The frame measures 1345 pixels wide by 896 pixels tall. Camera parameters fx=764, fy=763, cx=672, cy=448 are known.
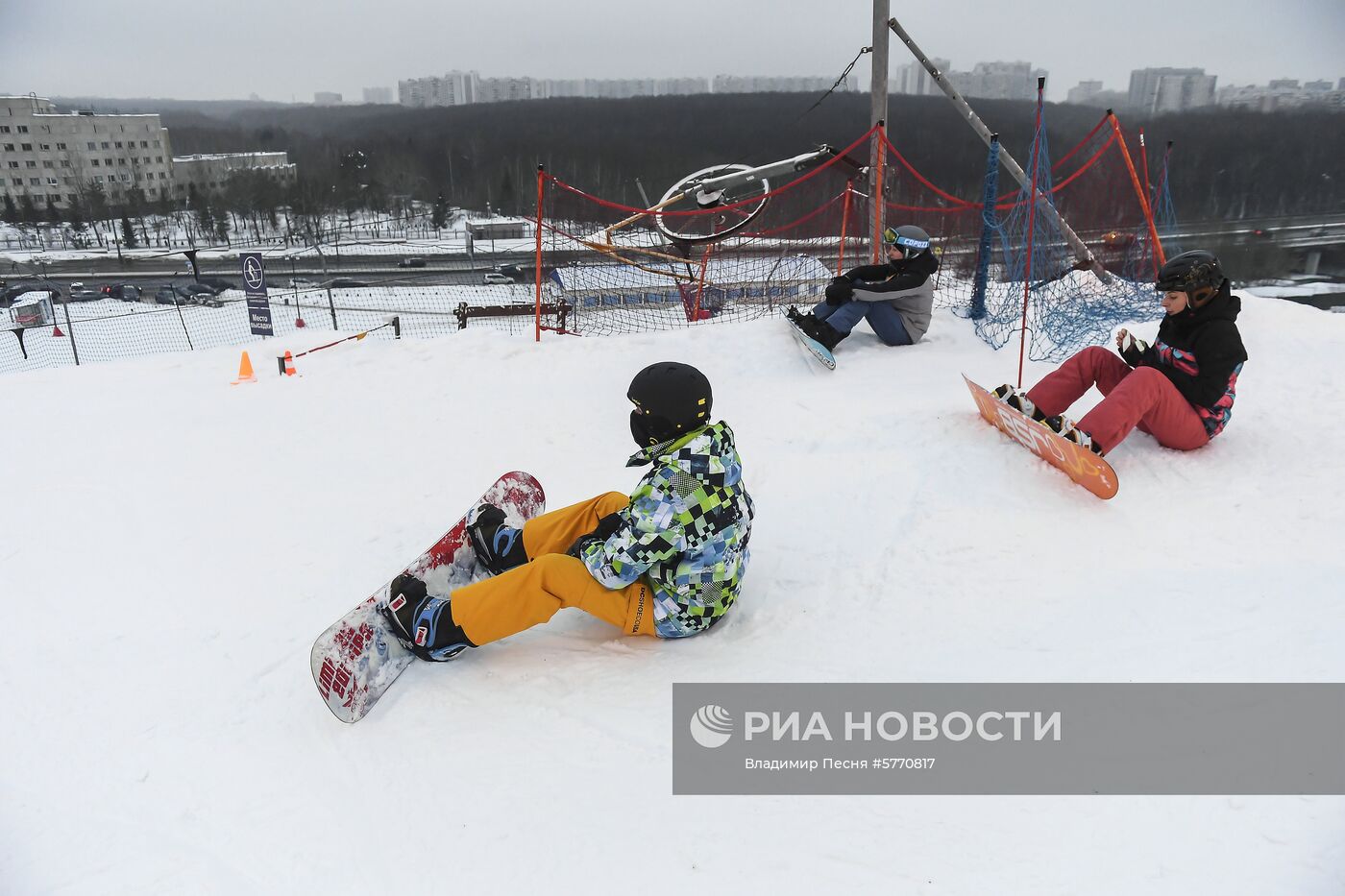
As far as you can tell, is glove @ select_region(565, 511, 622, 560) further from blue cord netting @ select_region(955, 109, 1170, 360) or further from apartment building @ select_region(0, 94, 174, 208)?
apartment building @ select_region(0, 94, 174, 208)

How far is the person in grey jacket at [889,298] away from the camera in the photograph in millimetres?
5844

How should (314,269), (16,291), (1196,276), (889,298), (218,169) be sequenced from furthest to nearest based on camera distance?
(218,169) → (314,269) → (16,291) → (889,298) → (1196,276)

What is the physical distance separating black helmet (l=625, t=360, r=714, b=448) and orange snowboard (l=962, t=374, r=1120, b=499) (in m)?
1.93

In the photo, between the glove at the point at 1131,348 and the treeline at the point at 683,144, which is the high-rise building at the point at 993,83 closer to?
the treeline at the point at 683,144

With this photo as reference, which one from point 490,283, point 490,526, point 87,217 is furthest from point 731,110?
point 490,526

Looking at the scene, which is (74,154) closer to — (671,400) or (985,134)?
(985,134)

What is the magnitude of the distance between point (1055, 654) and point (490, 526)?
6.81ft

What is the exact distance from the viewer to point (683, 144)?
62688 mm

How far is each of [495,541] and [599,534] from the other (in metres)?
0.45

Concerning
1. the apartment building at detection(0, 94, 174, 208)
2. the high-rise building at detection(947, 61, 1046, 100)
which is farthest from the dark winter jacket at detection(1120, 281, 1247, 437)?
the apartment building at detection(0, 94, 174, 208)

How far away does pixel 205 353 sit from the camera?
8164 millimetres

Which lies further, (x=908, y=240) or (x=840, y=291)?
(x=840, y=291)

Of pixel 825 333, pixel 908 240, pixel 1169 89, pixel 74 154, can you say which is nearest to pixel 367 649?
pixel 825 333

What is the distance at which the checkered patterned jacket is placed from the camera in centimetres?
244
